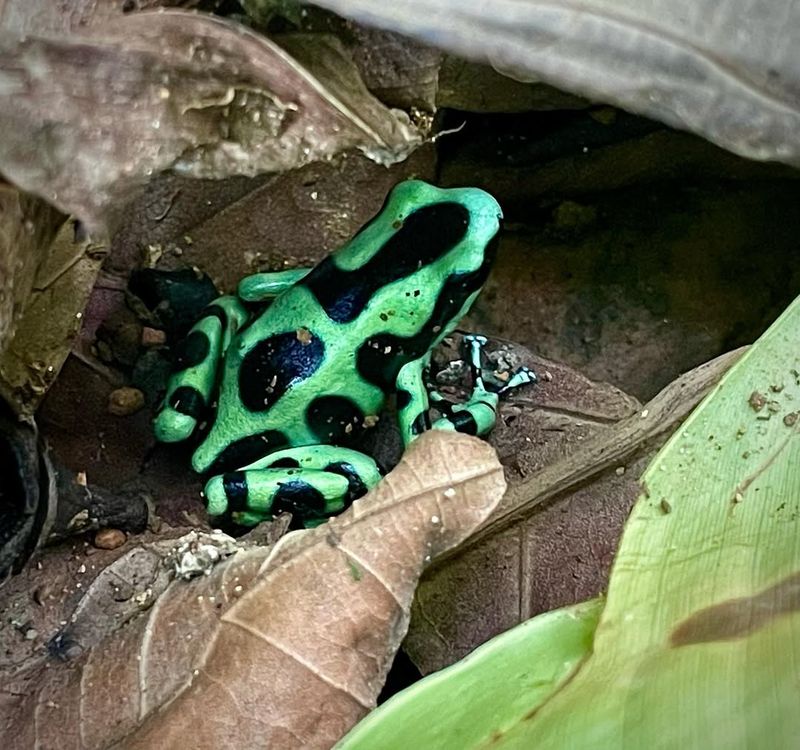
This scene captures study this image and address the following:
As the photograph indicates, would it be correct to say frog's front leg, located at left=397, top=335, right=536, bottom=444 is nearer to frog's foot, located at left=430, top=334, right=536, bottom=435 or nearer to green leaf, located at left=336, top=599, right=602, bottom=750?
frog's foot, located at left=430, top=334, right=536, bottom=435

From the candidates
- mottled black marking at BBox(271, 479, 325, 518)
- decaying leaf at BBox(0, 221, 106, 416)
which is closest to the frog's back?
mottled black marking at BBox(271, 479, 325, 518)

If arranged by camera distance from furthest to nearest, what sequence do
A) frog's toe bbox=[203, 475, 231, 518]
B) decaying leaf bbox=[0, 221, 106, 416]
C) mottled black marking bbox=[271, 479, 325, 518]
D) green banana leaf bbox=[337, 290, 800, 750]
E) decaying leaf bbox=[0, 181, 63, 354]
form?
mottled black marking bbox=[271, 479, 325, 518]
frog's toe bbox=[203, 475, 231, 518]
decaying leaf bbox=[0, 221, 106, 416]
decaying leaf bbox=[0, 181, 63, 354]
green banana leaf bbox=[337, 290, 800, 750]

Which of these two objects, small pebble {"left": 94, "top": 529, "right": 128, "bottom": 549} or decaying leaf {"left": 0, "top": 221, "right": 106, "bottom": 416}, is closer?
decaying leaf {"left": 0, "top": 221, "right": 106, "bottom": 416}

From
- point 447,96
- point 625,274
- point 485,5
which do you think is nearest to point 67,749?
point 485,5

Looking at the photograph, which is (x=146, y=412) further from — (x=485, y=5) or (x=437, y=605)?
(x=485, y=5)

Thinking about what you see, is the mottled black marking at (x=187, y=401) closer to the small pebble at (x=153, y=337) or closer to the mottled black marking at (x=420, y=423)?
the small pebble at (x=153, y=337)
